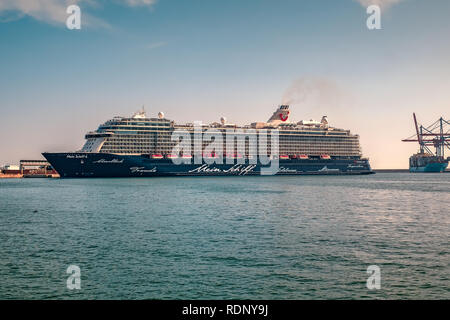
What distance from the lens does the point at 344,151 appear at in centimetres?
14388

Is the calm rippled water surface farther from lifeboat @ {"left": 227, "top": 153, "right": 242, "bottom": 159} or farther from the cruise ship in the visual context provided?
lifeboat @ {"left": 227, "top": 153, "right": 242, "bottom": 159}

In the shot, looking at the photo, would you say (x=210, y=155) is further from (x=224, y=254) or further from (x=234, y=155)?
(x=224, y=254)

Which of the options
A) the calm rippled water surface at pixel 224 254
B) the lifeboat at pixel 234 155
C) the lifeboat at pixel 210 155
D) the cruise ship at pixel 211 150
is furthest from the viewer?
the lifeboat at pixel 234 155

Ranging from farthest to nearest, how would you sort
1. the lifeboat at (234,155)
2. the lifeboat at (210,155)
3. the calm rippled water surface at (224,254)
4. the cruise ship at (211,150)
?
the lifeboat at (234,155)
the lifeboat at (210,155)
the cruise ship at (211,150)
the calm rippled water surface at (224,254)

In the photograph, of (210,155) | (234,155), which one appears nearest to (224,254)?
(210,155)

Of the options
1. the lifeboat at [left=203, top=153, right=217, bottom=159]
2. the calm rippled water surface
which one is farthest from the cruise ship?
the calm rippled water surface

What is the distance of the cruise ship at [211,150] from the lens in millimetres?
103500

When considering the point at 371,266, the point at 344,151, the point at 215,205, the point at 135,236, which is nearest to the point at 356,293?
the point at 371,266

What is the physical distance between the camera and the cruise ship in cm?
10350

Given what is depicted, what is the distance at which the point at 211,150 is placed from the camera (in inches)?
4712

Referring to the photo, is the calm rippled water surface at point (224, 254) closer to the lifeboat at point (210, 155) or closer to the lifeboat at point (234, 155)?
the lifeboat at point (210, 155)

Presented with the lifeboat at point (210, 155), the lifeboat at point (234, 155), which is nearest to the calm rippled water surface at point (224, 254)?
the lifeboat at point (210, 155)

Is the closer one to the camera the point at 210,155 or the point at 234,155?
the point at 210,155

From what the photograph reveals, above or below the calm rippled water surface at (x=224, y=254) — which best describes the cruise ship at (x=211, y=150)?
above
